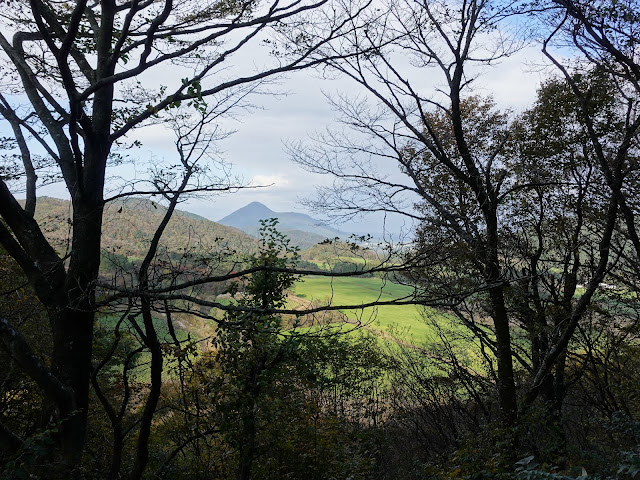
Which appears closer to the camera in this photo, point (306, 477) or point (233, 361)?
point (233, 361)

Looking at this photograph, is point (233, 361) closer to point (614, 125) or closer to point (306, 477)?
point (306, 477)

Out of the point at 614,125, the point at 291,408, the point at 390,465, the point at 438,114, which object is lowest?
the point at 390,465

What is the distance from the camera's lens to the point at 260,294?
7906 millimetres

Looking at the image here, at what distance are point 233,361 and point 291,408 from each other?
2.30 m

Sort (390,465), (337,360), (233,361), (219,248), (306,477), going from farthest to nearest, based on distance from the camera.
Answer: (337,360)
(390,465)
(306,477)
(233,361)
(219,248)

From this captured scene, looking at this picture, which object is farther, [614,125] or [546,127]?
[546,127]

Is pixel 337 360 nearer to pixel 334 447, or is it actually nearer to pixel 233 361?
pixel 334 447

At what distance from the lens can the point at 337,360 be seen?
1492 centimetres

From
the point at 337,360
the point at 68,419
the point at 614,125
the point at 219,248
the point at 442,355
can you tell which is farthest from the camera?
the point at 337,360

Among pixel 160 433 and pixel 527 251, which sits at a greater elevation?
pixel 527 251

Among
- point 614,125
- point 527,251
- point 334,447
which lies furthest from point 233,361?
point 614,125

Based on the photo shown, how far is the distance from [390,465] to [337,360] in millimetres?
3822

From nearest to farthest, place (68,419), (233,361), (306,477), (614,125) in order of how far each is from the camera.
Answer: (68,419) → (233,361) → (614,125) → (306,477)

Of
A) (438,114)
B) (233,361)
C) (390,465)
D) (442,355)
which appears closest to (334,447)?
(233,361)
